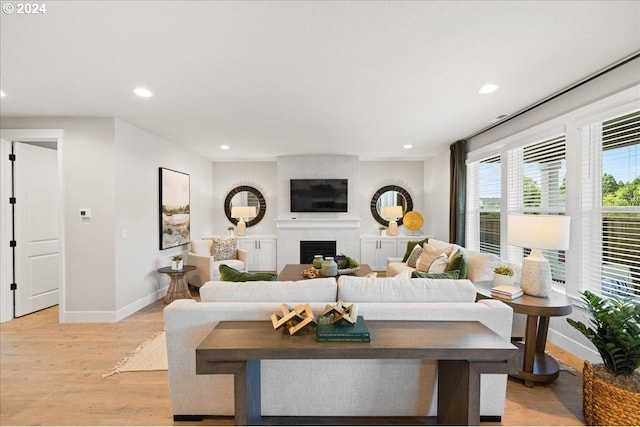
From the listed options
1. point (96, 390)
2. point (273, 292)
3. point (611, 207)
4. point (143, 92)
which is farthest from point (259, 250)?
point (611, 207)

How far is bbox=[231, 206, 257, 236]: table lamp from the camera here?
251 inches

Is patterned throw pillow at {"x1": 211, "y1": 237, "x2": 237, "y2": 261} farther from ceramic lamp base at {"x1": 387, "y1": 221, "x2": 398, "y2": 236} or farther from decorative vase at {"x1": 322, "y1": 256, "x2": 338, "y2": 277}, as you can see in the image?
ceramic lamp base at {"x1": 387, "y1": 221, "x2": 398, "y2": 236}

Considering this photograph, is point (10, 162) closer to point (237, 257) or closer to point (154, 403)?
point (237, 257)

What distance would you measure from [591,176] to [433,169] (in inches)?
140

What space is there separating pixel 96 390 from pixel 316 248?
14.0 feet

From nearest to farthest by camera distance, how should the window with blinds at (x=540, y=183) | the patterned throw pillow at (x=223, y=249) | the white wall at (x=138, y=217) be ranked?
the window with blinds at (x=540, y=183), the white wall at (x=138, y=217), the patterned throw pillow at (x=223, y=249)

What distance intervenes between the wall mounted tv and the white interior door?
375 centimetres

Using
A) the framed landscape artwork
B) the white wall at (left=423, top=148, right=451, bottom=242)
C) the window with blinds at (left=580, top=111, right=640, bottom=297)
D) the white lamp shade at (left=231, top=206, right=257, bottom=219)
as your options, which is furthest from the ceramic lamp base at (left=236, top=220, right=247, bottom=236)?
the window with blinds at (left=580, top=111, right=640, bottom=297)

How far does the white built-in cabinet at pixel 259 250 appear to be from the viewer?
20.7ft

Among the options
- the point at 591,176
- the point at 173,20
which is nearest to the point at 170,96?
the point at 173,20

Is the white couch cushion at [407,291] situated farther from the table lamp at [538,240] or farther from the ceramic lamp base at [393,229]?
the ceramic lamp base at [393,229]

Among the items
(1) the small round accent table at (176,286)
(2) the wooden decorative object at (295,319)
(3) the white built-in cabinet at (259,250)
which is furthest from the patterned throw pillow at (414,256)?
(1) the small round accent table at (176,286)

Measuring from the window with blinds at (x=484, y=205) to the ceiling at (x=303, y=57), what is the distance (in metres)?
0.94

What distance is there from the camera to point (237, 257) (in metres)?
5.43
